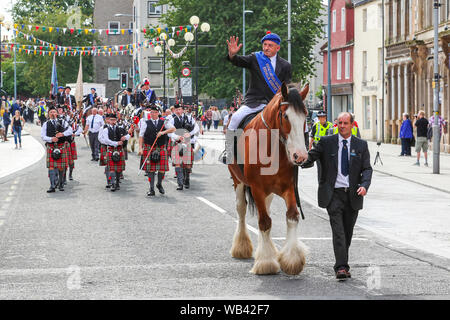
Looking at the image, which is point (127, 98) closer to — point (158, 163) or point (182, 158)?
point (182, 158)

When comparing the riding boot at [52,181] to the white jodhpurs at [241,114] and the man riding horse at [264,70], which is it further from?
the man riding horse at [264,70]

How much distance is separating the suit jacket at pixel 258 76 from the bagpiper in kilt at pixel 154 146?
27.6 feet

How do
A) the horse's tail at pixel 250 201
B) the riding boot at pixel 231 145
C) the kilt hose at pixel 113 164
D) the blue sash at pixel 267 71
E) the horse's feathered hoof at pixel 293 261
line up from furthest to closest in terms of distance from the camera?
the kilt hose at pixel 113 164, the horse's tail at pixel 250 201, the riding boot at pixel 231 145, the blue sash at pixel 267 71, the horse's feathered hoof at pixel 293 261

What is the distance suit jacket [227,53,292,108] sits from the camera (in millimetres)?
10383

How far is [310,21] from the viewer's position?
5872 centimetres

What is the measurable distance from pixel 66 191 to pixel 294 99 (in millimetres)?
11516

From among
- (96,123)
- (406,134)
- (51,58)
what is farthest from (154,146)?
(51,58)

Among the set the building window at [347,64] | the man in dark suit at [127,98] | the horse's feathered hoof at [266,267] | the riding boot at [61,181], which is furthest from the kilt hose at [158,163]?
the building window at [347,64]

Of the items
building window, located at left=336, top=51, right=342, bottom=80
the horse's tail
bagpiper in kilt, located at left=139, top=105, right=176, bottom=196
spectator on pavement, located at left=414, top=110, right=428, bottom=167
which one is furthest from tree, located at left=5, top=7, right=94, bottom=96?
the horse's tail

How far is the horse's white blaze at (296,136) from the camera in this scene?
8.80 metres

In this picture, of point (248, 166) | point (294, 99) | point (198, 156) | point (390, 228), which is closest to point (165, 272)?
point (248, 166)

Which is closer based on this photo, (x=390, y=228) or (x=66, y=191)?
(x=390, y=228)

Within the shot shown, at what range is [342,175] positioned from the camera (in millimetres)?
9164

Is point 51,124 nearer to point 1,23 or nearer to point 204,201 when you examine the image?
point 204,201
